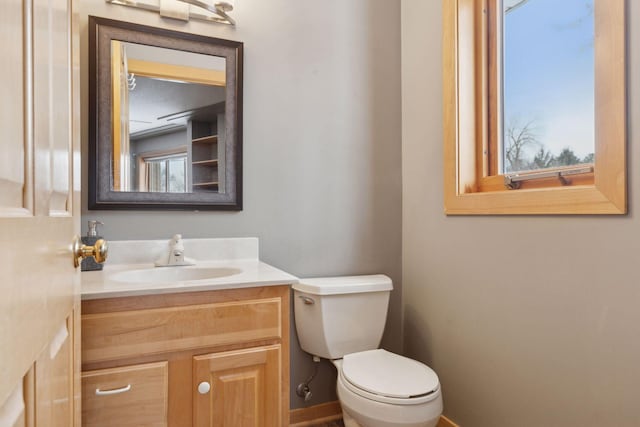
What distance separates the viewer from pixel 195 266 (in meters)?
1.52

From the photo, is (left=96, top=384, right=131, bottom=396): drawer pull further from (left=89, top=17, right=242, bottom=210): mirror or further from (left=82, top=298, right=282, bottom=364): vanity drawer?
(left=89, top=17, right=242, bottom=210): mirror

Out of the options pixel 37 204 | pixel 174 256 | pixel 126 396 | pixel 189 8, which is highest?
pixel 189 8

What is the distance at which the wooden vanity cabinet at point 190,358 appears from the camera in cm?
104

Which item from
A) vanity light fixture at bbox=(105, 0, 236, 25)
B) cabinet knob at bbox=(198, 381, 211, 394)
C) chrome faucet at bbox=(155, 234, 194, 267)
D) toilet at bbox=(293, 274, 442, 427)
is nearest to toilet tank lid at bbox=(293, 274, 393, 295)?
toilet at bbox=(293, 274, 442, 427)

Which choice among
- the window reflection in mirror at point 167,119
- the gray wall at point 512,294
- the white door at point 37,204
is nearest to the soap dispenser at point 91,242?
the window reflection in mirror at point 167,119

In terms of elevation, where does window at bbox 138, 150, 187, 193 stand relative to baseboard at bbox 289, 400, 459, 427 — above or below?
above

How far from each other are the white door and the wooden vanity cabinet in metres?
0.32

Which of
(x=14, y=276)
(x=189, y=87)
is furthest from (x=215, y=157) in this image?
(x=14, y=276)

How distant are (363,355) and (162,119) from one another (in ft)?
4.36

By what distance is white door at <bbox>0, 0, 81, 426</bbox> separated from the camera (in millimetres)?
368

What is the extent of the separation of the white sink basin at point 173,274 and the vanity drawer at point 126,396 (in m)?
0.38

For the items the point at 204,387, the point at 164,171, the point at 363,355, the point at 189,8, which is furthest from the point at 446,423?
the point at 189,8

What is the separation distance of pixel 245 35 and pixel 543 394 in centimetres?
187

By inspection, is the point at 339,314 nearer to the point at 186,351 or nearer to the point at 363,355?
the point at 363,355
